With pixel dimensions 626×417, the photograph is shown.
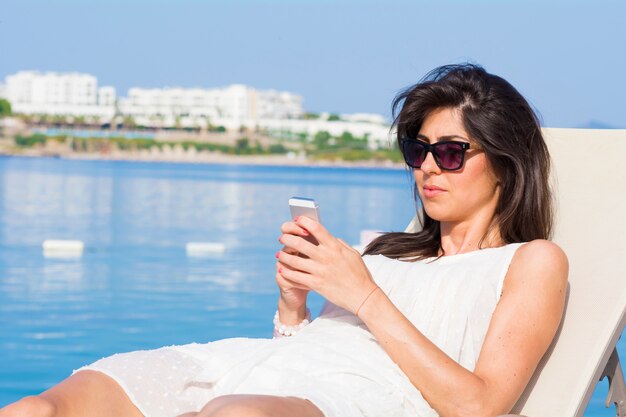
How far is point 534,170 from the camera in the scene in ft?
7.49

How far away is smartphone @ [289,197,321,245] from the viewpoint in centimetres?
204

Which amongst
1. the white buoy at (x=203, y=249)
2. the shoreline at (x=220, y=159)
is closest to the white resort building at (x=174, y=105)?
the shoreline at (x=220, y=159)

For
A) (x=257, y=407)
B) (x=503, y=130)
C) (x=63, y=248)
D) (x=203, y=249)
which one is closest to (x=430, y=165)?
(x=503, y=130)

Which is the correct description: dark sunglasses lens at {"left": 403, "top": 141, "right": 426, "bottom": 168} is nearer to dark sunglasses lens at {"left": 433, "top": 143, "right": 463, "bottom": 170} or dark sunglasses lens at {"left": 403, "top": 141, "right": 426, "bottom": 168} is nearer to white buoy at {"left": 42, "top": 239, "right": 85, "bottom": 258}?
dark sunglasses lens at {"left": 433, "top": 143, "right": 463, "bottom": 170}

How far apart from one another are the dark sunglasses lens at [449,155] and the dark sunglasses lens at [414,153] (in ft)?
0.17

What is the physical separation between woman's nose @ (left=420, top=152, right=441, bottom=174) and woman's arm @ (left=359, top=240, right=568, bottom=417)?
322 mm

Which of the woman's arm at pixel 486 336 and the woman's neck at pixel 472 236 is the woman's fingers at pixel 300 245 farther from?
the woman's neck at pixel 472 236

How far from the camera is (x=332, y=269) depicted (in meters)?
1.95

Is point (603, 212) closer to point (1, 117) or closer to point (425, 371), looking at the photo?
point (425, 371)

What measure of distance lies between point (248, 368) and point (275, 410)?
0.33m

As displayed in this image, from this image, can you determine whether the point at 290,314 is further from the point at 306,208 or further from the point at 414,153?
the point at 414,153

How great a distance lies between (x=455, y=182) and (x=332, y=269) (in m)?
0.45

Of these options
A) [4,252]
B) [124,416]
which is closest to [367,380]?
[124,416]

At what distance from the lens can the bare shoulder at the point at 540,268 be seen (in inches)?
78.5
